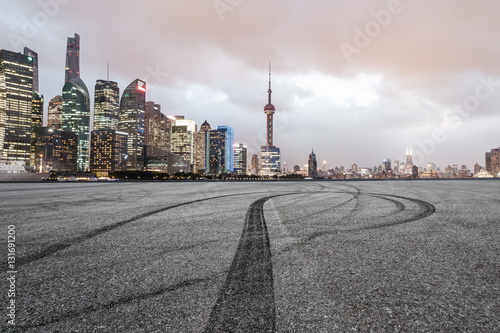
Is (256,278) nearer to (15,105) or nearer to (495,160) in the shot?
(15,105)

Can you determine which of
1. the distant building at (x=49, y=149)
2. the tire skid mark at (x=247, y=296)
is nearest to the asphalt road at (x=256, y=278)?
the tire skid mark at (x=247, y=296)

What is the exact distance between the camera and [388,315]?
99.4 inches

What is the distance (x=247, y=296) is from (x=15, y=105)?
695 feet

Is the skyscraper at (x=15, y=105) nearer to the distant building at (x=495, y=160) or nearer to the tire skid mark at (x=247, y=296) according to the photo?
the tire skid mark at (x=247, y=296)

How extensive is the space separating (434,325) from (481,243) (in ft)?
13.6

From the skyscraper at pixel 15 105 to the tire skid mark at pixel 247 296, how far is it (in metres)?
A: 190

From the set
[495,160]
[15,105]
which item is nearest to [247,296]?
[15,105]

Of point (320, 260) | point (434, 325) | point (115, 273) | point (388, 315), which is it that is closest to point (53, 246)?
point (115, 273)

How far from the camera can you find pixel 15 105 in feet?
484

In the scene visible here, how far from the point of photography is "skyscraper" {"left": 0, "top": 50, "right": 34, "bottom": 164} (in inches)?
5591

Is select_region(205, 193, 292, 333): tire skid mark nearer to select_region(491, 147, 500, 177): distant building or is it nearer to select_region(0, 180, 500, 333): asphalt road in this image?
select_region(0, 180, 500, 333): asphalt road

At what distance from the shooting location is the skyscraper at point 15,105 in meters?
142

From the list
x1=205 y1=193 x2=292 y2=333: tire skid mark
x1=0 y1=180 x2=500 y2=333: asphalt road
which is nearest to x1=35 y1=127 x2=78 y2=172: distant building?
x1=0 y1=180 x2=500 y2=333: asphalt road

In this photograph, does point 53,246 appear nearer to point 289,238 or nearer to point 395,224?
point 289,238
